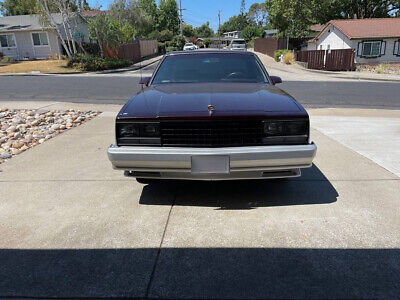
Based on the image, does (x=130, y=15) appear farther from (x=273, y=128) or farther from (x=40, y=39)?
(x=273, y=128)

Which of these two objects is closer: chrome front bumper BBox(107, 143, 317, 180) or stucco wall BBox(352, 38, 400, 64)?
chrome front bumper BBox(107, 143, 317, 180)

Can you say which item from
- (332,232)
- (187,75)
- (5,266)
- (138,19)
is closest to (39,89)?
(187,75)

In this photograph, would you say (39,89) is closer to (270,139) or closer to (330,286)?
(270,139)

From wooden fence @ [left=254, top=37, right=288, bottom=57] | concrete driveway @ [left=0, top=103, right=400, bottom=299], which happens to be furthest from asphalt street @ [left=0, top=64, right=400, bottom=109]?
wooden fence @ [left=254, top=37, right=288, bottom=57]

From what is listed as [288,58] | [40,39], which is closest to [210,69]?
[288,58]

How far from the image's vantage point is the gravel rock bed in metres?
6.23

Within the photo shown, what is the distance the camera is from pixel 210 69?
16.0 feet

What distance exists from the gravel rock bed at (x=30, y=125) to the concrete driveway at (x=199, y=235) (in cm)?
138

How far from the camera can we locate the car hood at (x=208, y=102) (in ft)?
11.0

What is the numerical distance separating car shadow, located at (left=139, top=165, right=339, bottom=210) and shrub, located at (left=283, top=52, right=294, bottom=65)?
97.4ft

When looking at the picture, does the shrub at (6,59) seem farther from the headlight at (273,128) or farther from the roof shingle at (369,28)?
the headlight at (273,128)

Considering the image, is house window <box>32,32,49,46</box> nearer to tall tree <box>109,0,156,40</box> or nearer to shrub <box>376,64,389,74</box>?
tall tree <box>109,0,156,40</box>

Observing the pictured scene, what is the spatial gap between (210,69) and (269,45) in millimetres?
44569

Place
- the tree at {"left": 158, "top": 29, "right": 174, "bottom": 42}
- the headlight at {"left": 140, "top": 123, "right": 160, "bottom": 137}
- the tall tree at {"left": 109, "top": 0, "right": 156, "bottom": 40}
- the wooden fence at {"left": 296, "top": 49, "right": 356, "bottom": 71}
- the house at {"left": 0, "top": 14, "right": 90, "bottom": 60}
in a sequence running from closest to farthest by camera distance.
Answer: the headlight at {"left": 140, "top": 123, "right": 160, "bottom": 137} < the wooden fence at {"left": 296, "top": 49, "right": 356, "bottom": 71} < the house at {"left": 0, "top": 14, "right": 90, "bottom": 60} < the tall tree at {"left": 109, "top": 0, "right": 156, "bottom": 40} < the tree at {"left": 158, "top": 29, "right": 174, "bottom": 42}
